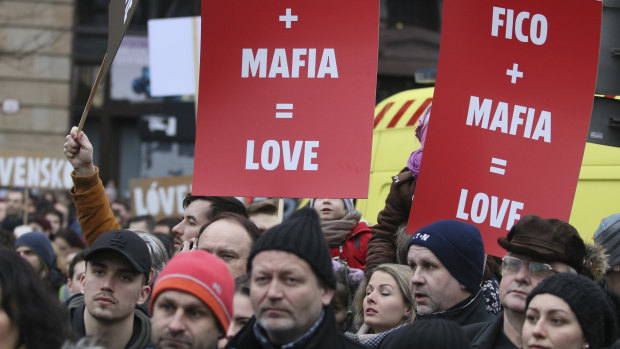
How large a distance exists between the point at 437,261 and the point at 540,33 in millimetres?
1434

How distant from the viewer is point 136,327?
5.15m

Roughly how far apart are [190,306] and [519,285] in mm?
1475

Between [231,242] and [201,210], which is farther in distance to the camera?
[201,210]

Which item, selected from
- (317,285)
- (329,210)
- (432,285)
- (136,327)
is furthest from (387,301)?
(317,285)

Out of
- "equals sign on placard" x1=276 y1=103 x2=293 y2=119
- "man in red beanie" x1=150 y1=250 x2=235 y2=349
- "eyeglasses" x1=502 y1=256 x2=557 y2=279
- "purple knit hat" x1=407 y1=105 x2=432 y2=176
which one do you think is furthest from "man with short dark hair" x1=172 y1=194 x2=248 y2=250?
"man in red beanie" x1=150 y1=250 x2=235 y2=349

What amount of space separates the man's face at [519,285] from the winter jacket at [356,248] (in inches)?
87.8

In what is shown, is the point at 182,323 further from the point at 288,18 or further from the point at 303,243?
the point at 288,18

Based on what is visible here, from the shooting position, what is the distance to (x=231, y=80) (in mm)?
6148

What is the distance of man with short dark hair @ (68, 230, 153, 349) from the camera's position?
5.04m

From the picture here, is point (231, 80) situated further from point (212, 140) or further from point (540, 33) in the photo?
point (540, 33)

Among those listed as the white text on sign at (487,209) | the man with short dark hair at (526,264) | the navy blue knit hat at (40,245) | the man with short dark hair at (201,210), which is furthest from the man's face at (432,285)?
the navy blue knit hat at (40,245)

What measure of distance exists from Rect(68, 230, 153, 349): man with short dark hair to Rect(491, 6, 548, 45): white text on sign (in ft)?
7.06

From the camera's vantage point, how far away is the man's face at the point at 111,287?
16.5 feet

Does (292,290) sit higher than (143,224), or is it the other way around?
(292,290)
